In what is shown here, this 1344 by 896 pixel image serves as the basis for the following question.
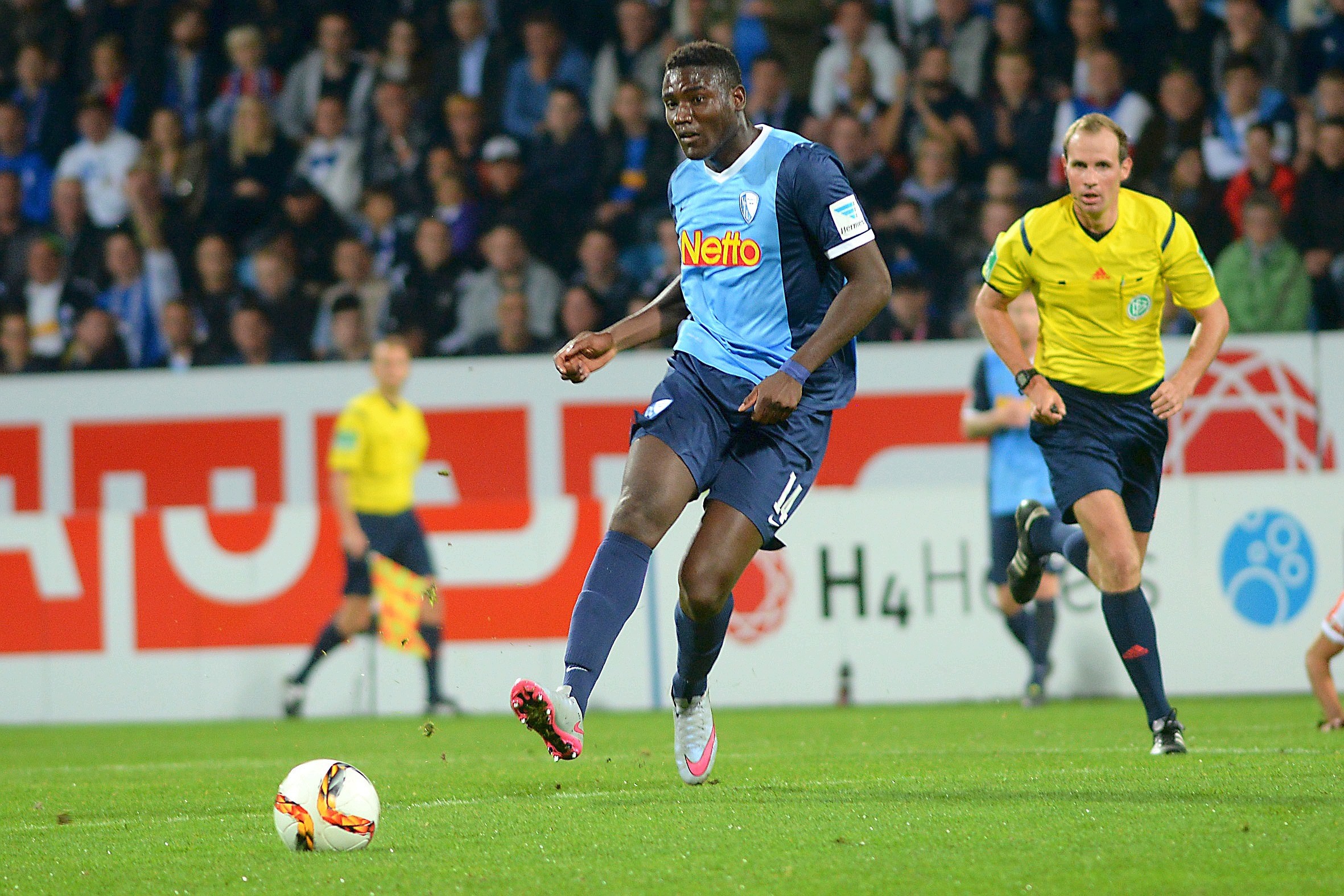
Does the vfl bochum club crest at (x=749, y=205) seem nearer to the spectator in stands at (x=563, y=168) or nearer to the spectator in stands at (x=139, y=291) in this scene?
the spectator in stands at (x=563, y=168)

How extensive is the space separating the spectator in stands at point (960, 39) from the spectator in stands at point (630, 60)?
2.06m

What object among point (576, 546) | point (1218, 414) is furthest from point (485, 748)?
point (1218, 414)

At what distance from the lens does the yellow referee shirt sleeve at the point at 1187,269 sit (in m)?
5.96

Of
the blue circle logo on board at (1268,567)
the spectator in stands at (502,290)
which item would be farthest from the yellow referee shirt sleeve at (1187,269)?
the spectator in stands at (502,290)

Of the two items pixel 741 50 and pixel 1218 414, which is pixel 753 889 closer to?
pixel 1218 414

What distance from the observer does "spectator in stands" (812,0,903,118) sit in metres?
13.1

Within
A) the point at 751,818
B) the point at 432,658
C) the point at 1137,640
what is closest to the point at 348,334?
the point at 432,658

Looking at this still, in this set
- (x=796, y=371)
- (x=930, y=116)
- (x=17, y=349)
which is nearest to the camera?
(x=796, y=371)

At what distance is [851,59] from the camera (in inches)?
518

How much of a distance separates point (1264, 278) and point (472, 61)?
645 centimetres

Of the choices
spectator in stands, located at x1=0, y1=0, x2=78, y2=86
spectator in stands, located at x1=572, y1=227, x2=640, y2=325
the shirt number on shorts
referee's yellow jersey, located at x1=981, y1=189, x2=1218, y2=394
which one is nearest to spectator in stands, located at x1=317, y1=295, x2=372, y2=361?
spectator in stands, located at x1=572, y1=227, x2=640, y2=325

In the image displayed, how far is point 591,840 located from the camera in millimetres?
3939

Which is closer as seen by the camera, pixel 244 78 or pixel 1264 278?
pixel 1264 278

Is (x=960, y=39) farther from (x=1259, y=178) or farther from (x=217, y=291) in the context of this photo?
(x=217, y=291)
